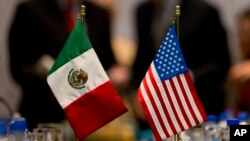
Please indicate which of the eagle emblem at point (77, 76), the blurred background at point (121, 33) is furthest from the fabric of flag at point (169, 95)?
the blurred background at point (121, 33)

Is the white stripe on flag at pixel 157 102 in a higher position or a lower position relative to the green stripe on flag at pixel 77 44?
lower

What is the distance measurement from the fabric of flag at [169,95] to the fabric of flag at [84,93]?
0.13m

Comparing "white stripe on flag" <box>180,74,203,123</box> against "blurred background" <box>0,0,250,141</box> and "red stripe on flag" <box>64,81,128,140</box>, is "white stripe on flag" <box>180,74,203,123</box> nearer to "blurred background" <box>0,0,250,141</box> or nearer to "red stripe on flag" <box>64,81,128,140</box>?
"red stripe on flag" <box>64,81,128,140</box>

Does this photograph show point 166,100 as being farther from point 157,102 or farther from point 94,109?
point 94,109

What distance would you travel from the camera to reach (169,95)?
11.8 feet

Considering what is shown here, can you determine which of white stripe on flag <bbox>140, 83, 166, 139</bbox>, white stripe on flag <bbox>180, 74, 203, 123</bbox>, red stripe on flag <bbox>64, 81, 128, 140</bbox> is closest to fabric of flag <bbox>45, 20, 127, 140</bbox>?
red stripe on flag <bbox>64, 81, 128, 140</bbox>

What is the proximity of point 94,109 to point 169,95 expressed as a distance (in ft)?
0.99

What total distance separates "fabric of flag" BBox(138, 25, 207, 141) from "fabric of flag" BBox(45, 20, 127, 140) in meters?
0.13

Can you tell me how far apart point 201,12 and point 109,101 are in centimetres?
200

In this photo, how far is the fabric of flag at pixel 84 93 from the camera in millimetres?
3516

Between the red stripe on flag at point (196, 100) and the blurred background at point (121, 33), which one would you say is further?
the blurred background at point (121, 33)

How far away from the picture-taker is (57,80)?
3.52 m

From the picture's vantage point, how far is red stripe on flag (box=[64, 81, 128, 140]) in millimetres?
3520

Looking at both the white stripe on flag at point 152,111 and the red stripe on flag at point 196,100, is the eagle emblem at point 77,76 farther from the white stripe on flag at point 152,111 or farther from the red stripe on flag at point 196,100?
the red stripe on flag at point 196,100
